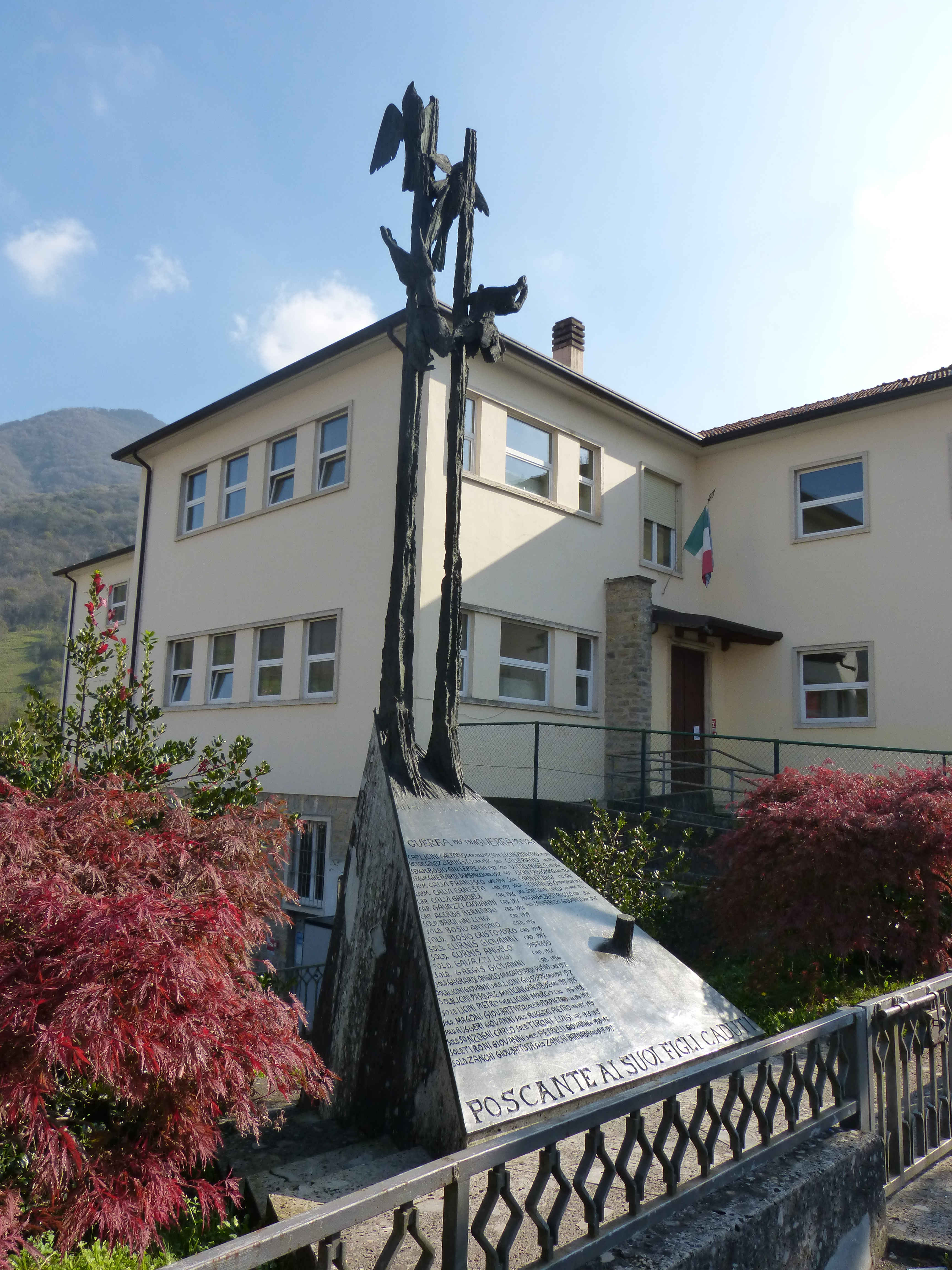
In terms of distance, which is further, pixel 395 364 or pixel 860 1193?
pixel 395 364

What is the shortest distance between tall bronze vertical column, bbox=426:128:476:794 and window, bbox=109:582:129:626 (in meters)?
16.9

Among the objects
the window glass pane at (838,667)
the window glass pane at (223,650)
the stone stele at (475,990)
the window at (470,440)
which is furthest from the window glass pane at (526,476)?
the stone stele at (475,990)

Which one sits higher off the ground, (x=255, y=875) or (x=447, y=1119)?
(x=255, y=875)

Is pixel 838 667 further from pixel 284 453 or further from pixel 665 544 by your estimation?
pixel 284 453

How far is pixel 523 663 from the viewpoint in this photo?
14062 millimetres

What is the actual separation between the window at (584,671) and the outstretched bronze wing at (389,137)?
875 centimetres

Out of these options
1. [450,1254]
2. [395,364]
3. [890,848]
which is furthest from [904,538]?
[450,1254]

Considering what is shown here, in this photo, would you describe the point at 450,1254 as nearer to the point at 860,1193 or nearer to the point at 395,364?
the point at 860,1193

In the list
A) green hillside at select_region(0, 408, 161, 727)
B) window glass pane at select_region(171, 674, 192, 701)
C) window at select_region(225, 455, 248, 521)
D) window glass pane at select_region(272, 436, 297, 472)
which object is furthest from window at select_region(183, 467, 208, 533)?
green hillside at select_region(0, 408, 161, 727)

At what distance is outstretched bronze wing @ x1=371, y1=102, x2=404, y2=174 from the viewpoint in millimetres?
7051

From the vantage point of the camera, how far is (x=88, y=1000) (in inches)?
112

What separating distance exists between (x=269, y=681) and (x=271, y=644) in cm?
56

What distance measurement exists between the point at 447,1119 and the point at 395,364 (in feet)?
35.6

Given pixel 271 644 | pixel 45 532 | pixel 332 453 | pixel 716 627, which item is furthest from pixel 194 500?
pixel 45 532
